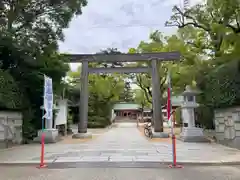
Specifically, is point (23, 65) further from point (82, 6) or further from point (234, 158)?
point (234, 158)

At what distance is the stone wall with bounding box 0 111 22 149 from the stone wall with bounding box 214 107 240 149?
10.7 m

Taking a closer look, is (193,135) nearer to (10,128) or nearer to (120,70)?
(120,70)

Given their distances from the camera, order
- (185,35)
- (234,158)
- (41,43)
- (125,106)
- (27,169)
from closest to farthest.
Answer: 1. (27,169)
2. (234,158)
3. (41,43)
4. (185,35)
5. (125,106)

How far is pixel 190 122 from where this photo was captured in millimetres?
14789

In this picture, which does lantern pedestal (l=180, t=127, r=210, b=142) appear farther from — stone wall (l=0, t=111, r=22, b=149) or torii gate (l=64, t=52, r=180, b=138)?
stone wall (l=0, t=111, r=22, b=149)

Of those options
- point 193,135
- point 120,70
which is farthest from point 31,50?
point 193,135

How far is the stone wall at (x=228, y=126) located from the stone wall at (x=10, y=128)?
1070 cm

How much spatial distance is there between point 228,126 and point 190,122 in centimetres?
275

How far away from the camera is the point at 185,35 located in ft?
65.6

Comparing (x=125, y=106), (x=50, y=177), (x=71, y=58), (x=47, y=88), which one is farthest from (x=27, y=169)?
(x=125, y=106)

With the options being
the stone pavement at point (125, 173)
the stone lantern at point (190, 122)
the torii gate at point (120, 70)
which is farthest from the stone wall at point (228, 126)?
the torii gate at point (120, 70)

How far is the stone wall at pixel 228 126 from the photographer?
11242mm

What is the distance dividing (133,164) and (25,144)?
8.08 m

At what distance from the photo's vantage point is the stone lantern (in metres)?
14.3
